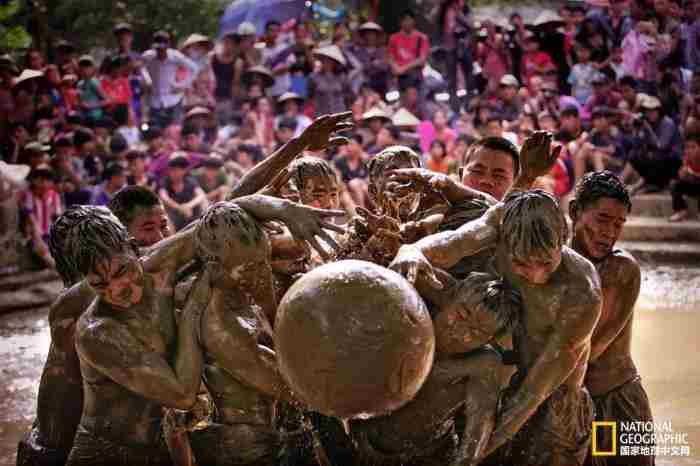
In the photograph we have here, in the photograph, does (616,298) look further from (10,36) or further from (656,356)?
(10,36)

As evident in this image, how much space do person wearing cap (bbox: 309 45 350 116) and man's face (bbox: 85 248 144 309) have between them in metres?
10.9

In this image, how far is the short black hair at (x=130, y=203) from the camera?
4.84 meters

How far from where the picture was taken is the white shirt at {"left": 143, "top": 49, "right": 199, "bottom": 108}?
48.8 ft

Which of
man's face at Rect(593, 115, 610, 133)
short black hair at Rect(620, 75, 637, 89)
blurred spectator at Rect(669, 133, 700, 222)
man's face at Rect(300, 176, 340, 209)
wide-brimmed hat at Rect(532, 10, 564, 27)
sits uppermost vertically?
man's face at Rect(300, 176, 340, 209)

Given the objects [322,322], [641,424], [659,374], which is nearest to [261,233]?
[322,322]

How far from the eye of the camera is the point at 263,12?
16500 millimetres

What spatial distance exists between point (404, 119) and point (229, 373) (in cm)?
1046

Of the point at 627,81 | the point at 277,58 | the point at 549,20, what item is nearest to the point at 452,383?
the point at 627,81

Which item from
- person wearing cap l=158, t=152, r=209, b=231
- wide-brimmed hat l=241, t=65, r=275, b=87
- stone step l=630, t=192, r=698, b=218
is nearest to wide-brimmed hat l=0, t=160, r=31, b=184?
person wearing cap l=158, t=152, r=209, b=231

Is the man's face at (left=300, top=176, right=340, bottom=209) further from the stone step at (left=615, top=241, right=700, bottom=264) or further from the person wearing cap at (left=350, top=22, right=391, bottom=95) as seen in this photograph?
the person wearing cap at (left=350, top=22, right=391, bottom=95)

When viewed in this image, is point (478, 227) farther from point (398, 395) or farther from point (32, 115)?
point (32, 115)

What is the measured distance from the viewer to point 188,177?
12922 mm

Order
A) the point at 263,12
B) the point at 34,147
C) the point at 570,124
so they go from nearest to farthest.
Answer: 1. the point at 34,147
2. the point at 570,124
3. the point at 263,12

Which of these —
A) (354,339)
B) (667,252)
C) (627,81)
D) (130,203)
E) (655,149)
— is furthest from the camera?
(627,81)
